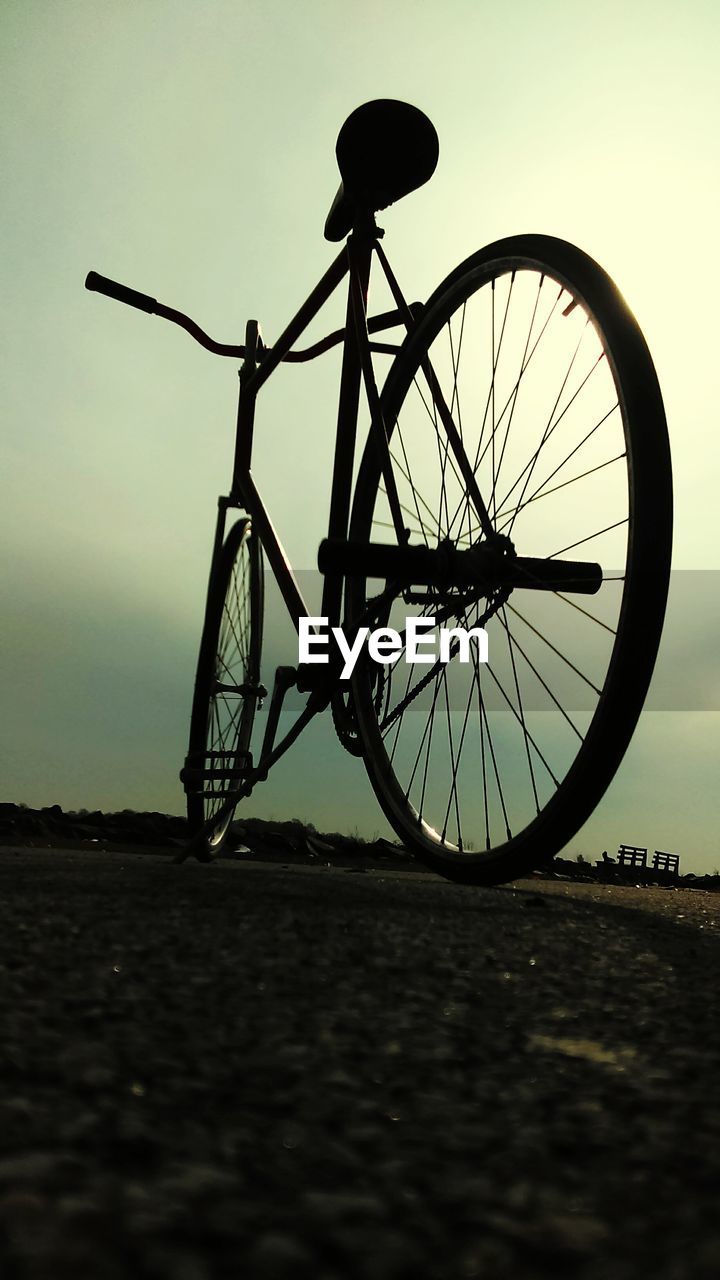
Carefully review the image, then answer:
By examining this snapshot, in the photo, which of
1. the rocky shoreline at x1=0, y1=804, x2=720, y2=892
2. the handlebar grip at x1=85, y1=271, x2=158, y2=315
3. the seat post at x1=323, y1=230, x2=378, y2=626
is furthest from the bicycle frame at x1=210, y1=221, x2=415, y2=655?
the rocky shoreline at x1=0, y1=804, x2=720, y2=892

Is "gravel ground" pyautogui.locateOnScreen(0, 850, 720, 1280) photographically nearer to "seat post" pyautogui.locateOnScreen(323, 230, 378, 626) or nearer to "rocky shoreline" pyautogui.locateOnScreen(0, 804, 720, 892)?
"seat post" pyautogui.locateOnScreen(323, 230, 378, 626)

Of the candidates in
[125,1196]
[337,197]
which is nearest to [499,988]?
[125,1196]

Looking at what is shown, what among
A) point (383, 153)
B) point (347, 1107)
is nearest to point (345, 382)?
point (383, 153)

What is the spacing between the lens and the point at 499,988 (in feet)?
3.56

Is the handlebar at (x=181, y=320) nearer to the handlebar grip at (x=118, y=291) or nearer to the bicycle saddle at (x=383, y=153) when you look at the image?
the handlebar grip at (x=118, y=291)

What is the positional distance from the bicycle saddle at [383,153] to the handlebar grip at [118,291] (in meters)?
1.01

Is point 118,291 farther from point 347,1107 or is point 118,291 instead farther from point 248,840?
point 347,1107

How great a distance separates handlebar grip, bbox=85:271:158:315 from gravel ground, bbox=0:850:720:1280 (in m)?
2.59

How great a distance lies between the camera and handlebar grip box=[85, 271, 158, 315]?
3350 millimetres

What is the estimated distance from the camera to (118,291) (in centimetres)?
337

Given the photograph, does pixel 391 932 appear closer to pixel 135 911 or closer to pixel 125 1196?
pixel 135 911

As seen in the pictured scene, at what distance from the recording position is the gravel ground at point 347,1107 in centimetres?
49

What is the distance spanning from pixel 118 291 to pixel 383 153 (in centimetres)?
121

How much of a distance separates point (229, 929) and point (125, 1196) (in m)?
0.83
